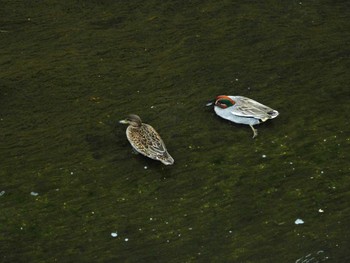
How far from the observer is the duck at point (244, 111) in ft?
25.7

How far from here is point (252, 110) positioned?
25.8 feet

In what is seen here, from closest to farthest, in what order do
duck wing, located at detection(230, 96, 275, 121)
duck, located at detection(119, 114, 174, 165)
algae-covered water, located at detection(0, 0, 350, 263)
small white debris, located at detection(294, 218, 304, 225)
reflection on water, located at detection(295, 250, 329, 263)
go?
1. reflection on water, located at detection(295, 250, 329, 263)
2. algae-covered water, located at detection(0, 0, 350, 263)
3. small white debris, located at detection(294, 218, 304, 225)
4. duck, located at detection(119, 114, 174, 165)
5. duck wing, located at detection(230, 96, 275, 121)

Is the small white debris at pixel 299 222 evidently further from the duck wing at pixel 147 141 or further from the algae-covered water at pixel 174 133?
the duck wing at pixel 147 141

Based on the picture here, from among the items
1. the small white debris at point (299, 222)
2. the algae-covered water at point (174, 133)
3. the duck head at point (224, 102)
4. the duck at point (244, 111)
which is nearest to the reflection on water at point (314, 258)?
the algae-covered water at point (174, 133)

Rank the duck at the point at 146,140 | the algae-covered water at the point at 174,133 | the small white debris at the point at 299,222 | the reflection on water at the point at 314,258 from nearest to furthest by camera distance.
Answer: the reflection on water at the point at 314,258
the algae-covered water at the point at 174,133
the small white debris at the point at 299,222
the duck at the point at 146,140

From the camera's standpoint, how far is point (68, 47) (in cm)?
923

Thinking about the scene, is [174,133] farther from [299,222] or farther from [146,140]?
[299,222]

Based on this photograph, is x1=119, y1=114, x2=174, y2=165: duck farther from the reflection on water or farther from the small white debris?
the reflection on water

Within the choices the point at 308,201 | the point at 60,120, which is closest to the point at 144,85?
the point at 60,120

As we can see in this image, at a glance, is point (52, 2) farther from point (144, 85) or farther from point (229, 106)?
point (229, 106)

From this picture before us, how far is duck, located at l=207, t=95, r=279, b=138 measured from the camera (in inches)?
308

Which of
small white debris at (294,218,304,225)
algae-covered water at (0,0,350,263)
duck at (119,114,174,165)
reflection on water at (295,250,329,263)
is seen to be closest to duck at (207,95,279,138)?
algae-covered water at (0,0,350,263)

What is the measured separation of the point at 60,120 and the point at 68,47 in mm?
1548

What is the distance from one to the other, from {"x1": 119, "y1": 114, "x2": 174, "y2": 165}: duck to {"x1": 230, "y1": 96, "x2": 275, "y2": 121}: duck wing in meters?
0.93
